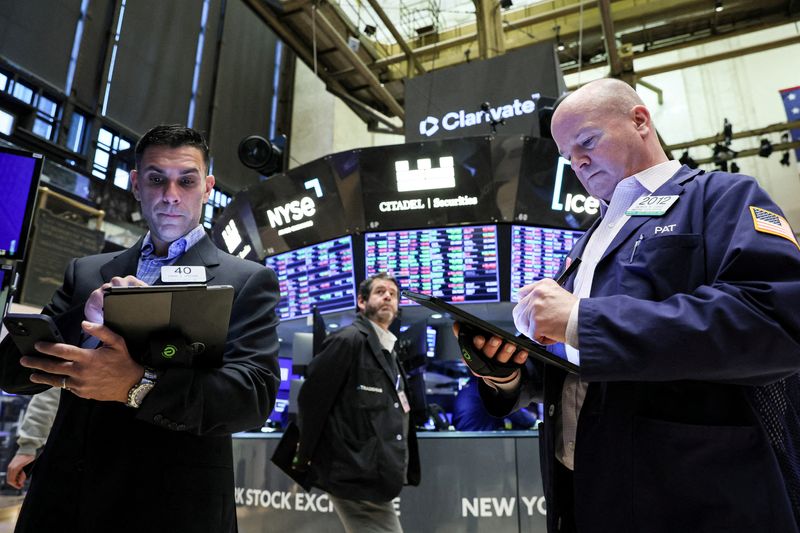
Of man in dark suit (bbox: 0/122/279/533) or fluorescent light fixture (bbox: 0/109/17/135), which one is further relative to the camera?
fluorescent light fixture (bbox: 0/109/17/135)

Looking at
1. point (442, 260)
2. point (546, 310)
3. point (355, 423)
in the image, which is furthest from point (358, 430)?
point (442, 260)

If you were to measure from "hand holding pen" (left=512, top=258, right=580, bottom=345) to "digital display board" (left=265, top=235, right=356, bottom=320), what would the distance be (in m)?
4.37

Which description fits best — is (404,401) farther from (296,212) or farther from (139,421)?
(296,212)

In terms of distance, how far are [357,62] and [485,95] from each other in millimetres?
2735

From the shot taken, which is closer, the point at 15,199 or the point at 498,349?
the point at 498,349

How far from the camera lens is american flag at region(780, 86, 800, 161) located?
11.1 metres

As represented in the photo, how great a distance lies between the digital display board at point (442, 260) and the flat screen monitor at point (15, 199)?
12.0ft

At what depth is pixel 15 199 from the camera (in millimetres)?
2020

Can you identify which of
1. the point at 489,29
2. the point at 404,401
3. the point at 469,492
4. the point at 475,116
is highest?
the point at 489,29

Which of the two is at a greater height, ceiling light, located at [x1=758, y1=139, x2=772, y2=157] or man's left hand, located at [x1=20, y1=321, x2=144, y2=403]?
ceiling light, located at [x1=758, y1=139, x2=772, y2=157]

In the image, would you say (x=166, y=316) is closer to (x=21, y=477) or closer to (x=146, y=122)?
(x=21, y=477)

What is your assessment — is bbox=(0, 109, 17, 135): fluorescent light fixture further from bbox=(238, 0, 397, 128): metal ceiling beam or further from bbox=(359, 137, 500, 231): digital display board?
bbox=(359, 137, 500, 231): digital display board

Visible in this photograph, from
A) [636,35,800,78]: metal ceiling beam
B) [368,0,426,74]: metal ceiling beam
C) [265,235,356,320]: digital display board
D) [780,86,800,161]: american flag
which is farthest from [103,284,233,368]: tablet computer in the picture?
[780,86,800,161]: american flag

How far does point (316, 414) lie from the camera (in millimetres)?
3219
